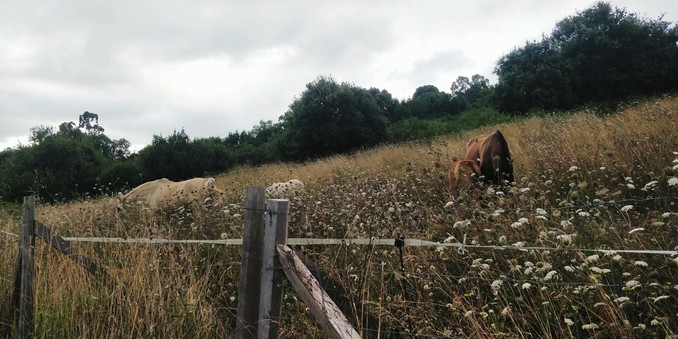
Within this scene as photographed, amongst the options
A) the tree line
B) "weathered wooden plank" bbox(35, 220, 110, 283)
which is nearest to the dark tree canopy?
the tree line

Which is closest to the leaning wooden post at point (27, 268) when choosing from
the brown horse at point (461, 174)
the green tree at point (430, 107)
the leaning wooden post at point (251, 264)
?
the leaning wooden post at point (251, 264)

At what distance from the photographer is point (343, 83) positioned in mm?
30938

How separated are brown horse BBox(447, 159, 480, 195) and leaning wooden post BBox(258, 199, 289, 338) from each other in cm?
399

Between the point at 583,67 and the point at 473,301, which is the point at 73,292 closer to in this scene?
the point at 473,301

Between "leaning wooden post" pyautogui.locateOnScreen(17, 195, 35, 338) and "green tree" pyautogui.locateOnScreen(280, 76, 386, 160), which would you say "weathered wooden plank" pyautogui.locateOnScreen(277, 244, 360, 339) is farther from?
"green tree" pyautogui.locateOnScreen(280, 76, 386, 160)

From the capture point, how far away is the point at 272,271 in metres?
2.35

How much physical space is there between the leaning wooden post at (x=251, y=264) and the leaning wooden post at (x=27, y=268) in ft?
7.71

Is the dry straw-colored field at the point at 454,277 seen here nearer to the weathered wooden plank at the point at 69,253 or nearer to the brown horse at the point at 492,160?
the weathered wooden plank at the point at 69,253

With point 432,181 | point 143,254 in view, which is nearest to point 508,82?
point 432,181

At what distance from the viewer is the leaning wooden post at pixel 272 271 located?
2.35 m

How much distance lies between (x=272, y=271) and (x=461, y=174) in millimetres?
4598

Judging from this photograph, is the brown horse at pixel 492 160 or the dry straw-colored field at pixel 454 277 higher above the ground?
the brown horse at pixel 492 160

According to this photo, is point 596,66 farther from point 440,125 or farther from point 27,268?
point 27,268

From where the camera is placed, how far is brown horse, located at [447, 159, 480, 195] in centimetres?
612
